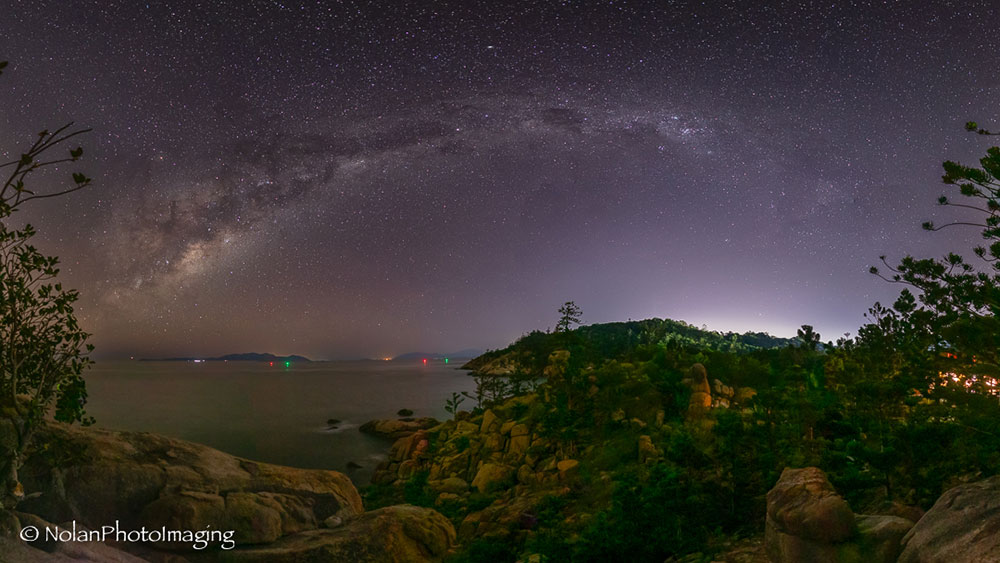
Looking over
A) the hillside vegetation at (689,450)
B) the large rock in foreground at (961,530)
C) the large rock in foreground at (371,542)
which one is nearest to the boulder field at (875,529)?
the large rock in foreground at (961,530)

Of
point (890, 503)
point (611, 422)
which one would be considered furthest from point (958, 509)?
point (611, 422)

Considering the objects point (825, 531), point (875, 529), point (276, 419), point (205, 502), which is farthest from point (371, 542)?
point (276, 419)

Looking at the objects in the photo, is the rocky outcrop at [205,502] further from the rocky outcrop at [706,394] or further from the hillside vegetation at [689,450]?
the rocky outcrop at [706,394]

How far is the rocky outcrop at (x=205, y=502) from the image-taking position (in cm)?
979

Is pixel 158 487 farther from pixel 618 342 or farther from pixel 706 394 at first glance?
pixel 618 342

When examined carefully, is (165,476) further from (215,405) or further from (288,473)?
(215,405)

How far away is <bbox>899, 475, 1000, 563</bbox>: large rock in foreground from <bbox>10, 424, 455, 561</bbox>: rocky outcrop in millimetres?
9857

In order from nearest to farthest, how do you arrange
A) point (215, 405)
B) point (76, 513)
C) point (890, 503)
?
1. point (890, 503)
2. point (76, 513)
3. point (215, 405)

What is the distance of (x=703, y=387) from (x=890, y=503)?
1199 centimetres

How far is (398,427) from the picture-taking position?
4472cm

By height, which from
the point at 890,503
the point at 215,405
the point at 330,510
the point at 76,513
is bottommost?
the point at 215,405

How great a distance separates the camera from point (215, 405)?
79188 mm

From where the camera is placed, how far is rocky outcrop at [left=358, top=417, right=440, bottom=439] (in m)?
42.5

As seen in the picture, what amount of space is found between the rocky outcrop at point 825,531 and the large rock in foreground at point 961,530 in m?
0.28
